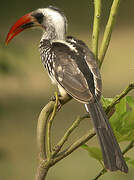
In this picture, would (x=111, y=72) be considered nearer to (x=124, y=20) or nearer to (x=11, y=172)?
(x=124, y=20)

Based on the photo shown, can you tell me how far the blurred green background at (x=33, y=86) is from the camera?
3.68ft

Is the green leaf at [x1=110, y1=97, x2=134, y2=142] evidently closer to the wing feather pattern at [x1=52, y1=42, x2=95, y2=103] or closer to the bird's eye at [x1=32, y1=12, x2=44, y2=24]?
the wing feather pattern at [x1=52, y1=42, x2=95, y2=103]

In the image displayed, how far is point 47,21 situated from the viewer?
0.65m

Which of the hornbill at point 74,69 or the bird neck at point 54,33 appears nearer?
the hornbill at point 74,69

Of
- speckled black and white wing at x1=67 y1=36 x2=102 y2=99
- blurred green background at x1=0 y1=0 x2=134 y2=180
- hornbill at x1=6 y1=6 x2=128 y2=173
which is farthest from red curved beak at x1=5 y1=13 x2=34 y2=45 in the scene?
blurred green background at x1=0 y1=0 x2=134 y2=180

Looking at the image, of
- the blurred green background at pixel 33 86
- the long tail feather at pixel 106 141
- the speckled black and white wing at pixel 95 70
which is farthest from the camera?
the blurred green background at pixel 33 86

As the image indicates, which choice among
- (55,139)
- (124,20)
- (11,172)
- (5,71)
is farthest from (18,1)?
(11,172)

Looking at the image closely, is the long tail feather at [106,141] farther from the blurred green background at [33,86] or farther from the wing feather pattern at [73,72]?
the blurred green background at [33,86]

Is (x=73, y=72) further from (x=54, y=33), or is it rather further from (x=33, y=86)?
(x=33, y=86)

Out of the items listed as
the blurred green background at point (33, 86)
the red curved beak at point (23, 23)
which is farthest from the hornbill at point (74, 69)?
the blurred green background at point (33, 86)

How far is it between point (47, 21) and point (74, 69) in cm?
11

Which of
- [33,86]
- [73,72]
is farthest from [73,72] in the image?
[33,86]

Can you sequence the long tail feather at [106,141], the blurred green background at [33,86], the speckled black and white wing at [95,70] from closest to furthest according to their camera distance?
the long tail feather at [106,141] → the speckled black and white wing at [95,70] → the blurred green background at [33,86]

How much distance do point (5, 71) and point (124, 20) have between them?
0.42m
